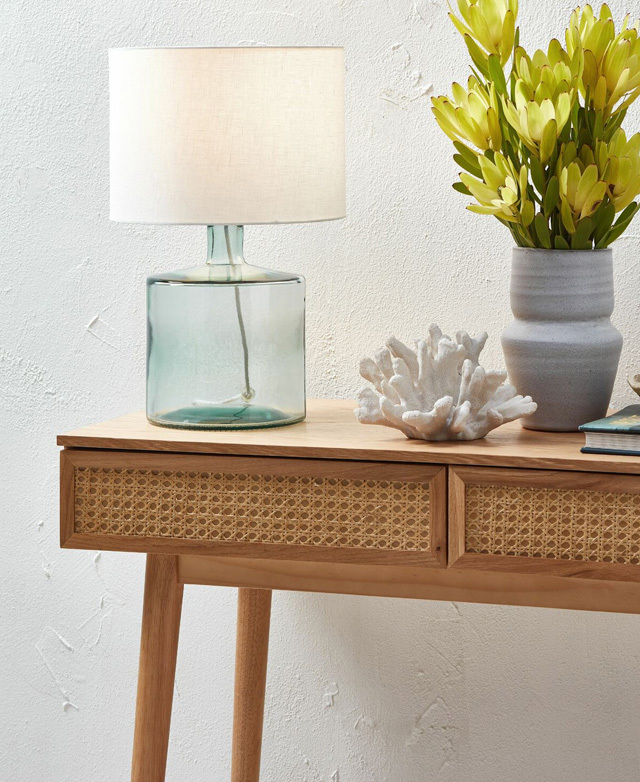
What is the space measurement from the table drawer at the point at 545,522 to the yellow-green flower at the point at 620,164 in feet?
0.93

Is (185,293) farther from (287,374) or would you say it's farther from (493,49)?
(493,49)

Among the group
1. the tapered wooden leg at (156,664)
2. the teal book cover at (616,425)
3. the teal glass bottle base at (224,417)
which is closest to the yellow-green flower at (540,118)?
the teal book cover at (616,425)

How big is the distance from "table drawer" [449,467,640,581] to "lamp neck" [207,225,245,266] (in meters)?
0.33

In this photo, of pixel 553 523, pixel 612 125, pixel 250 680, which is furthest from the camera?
pixel 250 680

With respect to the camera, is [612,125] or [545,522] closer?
[545,522]

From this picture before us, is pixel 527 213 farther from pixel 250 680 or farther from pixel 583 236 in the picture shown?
pixel 250 680

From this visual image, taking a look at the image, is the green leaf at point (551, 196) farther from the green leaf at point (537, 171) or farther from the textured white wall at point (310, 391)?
the textured white wall at point (310, 391)

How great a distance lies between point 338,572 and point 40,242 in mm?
689

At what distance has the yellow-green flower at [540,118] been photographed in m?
0.96

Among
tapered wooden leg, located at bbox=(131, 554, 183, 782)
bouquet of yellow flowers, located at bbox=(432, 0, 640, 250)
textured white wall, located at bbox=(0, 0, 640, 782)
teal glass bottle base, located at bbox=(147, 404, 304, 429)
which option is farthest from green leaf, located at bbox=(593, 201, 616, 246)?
tapered wooden leg, located at bbox=(131, 554, 183, 782)

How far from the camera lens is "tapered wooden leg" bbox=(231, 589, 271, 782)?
1.29 metres

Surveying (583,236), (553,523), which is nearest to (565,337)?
(583,236)

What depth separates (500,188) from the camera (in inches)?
39.8

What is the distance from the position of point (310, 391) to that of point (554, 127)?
0.52 m
